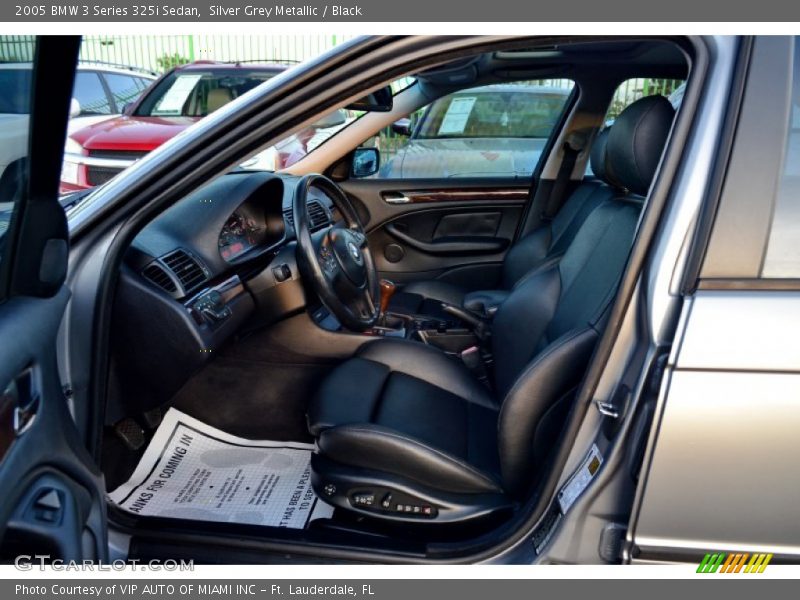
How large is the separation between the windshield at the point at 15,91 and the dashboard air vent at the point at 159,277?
1.84 feet

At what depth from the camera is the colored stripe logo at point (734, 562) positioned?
1.18 meters

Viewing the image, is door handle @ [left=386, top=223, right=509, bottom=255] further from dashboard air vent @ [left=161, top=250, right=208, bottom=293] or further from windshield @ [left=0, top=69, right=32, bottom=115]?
windshield @ [left=0, top=69, right=32, bottom=115]

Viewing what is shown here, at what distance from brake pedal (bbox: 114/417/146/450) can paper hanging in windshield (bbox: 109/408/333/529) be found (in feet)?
0.12

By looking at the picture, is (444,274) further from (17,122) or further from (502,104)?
(17,122)

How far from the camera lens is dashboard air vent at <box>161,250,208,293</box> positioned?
167cm

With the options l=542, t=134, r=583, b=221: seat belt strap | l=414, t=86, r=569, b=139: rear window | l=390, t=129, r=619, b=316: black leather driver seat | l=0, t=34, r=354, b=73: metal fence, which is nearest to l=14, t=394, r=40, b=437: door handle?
l=0, t=34, r=354, b=73: metal fence

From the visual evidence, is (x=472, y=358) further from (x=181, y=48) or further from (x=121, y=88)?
(x=121, y=88)

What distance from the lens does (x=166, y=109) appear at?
6457 millimetres

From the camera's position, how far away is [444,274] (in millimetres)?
3467

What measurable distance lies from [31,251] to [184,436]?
966 mm

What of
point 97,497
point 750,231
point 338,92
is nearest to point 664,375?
point 750,231

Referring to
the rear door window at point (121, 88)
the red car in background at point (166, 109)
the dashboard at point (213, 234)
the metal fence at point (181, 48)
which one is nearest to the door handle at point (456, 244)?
the metal fence at point (181, 48)

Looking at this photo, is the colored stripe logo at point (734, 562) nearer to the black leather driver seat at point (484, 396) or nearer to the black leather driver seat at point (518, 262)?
the black leather driver seat at point (484, 396)

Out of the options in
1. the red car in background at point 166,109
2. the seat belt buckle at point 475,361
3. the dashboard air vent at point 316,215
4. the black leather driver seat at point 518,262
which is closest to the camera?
the dashboard air vent at point 316,215
